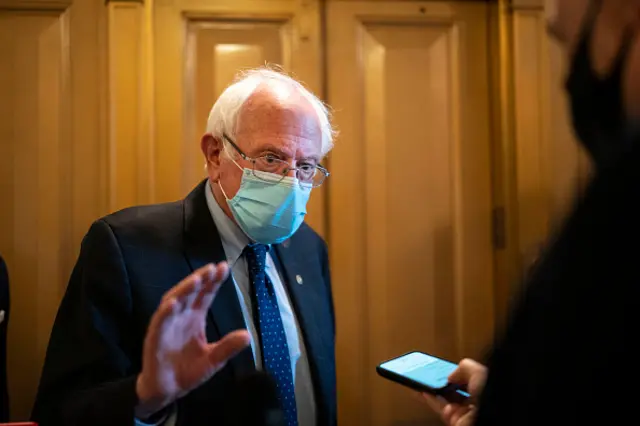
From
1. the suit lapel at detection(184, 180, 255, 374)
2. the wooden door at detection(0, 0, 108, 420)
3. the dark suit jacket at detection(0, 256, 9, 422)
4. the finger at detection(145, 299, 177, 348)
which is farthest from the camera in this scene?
the wooden door at detection(0, 0, 108, 420)

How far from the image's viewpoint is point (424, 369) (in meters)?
0.85

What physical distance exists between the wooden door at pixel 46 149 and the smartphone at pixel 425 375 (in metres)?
0.86

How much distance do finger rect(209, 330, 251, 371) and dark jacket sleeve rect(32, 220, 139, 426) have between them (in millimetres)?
162

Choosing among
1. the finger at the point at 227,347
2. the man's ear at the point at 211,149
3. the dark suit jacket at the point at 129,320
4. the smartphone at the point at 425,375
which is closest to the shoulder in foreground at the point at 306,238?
the dark suit jacket at the point at 129,320

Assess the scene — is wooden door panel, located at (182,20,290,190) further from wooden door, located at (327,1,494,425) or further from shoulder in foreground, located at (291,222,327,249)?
shoulder in foreground, located at (291,222,327,249)

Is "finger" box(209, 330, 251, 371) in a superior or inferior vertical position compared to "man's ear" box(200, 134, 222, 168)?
inferior

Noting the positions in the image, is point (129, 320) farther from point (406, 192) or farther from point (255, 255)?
point (406, 192)

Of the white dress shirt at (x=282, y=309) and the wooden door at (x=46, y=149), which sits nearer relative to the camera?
the white dress shirt at (x=282, y=309)

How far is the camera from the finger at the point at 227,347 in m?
0.68

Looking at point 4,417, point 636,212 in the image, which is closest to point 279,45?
point 4,417

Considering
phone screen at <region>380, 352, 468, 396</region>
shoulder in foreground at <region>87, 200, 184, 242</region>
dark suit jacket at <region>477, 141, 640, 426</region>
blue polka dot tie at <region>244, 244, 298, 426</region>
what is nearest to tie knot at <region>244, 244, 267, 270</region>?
blue polka dot tie at <region>244, 244, 298, 426</region>

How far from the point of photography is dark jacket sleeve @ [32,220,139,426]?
796 mm

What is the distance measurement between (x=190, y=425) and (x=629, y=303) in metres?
0.73

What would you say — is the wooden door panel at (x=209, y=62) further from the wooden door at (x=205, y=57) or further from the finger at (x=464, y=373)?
the finger at (x=464, y=373)
